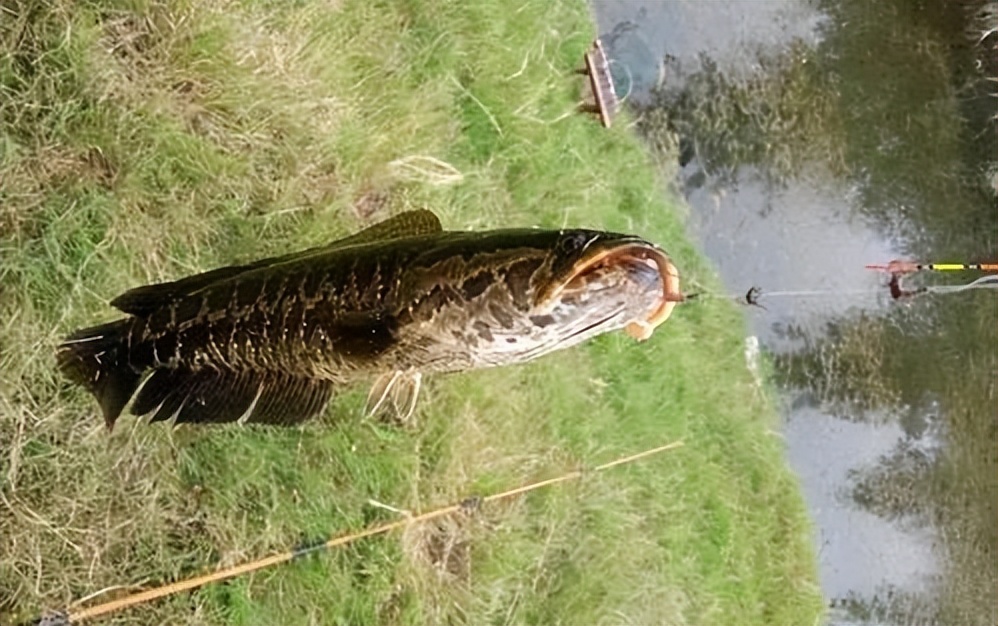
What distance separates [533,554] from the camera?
2.89 m

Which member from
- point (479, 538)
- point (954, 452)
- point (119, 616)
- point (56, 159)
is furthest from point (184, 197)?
point (954, 452)

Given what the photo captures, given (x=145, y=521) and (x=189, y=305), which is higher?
(x=189, y=305)

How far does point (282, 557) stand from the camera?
7.84 ft

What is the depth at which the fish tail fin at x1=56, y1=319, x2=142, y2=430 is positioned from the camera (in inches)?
69.1

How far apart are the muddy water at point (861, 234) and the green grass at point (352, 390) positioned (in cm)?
23

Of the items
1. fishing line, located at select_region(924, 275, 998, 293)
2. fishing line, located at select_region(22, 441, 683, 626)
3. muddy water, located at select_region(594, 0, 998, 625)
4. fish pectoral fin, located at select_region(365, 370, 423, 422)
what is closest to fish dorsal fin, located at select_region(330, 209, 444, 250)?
fish pectoral fin, located at select_region(365, 370, 423, 422)

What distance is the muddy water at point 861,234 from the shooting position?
3.61 meters

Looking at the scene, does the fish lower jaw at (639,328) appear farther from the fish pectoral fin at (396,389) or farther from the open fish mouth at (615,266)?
the fish pectoral fin at (396,389)

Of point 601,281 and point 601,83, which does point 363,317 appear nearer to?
point 601,281

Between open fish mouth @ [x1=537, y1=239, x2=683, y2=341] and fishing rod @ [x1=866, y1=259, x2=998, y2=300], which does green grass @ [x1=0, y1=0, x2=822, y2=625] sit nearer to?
fishing rod @ [x1=866, y1=259, x2=998, y2=300]

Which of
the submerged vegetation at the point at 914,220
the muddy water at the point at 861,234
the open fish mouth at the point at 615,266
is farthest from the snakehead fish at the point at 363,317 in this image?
the submerged vegetation at the point at 914,220

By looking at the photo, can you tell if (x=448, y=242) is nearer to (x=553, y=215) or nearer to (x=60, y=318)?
(x=60, y=318)

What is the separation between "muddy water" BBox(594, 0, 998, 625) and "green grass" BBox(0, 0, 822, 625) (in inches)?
9.2

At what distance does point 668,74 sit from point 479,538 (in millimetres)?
1443
